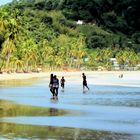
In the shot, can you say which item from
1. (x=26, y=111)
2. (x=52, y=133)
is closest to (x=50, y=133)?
(x=52, y=133)

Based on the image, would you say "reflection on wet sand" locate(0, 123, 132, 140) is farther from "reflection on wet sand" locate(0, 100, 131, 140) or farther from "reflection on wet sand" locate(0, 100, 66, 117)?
"reflection on wet sand" locate(0, 100, 66, 117)

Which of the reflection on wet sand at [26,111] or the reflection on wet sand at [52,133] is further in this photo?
the reflection on wet sand at [26,111]

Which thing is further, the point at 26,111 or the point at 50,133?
the point at 26,111

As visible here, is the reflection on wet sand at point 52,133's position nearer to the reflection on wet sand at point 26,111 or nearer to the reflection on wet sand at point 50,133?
the reflection on wet sand at point 50,133

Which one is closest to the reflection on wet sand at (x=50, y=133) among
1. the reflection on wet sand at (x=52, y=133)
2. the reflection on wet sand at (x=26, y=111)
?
the reflection on wet sand at (x=52, y=133)

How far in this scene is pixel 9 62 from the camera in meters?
109

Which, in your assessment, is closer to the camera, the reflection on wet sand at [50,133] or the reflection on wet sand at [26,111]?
the reflection on wet sand at [50,133]

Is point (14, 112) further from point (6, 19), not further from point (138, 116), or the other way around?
point (6, 19)

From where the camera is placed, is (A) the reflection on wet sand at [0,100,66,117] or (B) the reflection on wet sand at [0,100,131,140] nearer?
(B) the reflection on wet sand at [0,100,131,140]

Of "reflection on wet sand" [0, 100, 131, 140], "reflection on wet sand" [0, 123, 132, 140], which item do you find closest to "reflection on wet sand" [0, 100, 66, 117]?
"reflection on wet sand" [0, 100, 131, 140]

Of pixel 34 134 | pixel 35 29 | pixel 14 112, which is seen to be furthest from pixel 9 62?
pixel 34 134

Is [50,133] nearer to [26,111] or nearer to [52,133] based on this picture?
[52,133]

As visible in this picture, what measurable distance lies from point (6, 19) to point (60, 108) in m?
73.1

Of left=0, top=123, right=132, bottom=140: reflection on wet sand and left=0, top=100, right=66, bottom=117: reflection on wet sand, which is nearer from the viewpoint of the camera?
left=0, top=123, right=132, bottom=140: reflection on wet sand
